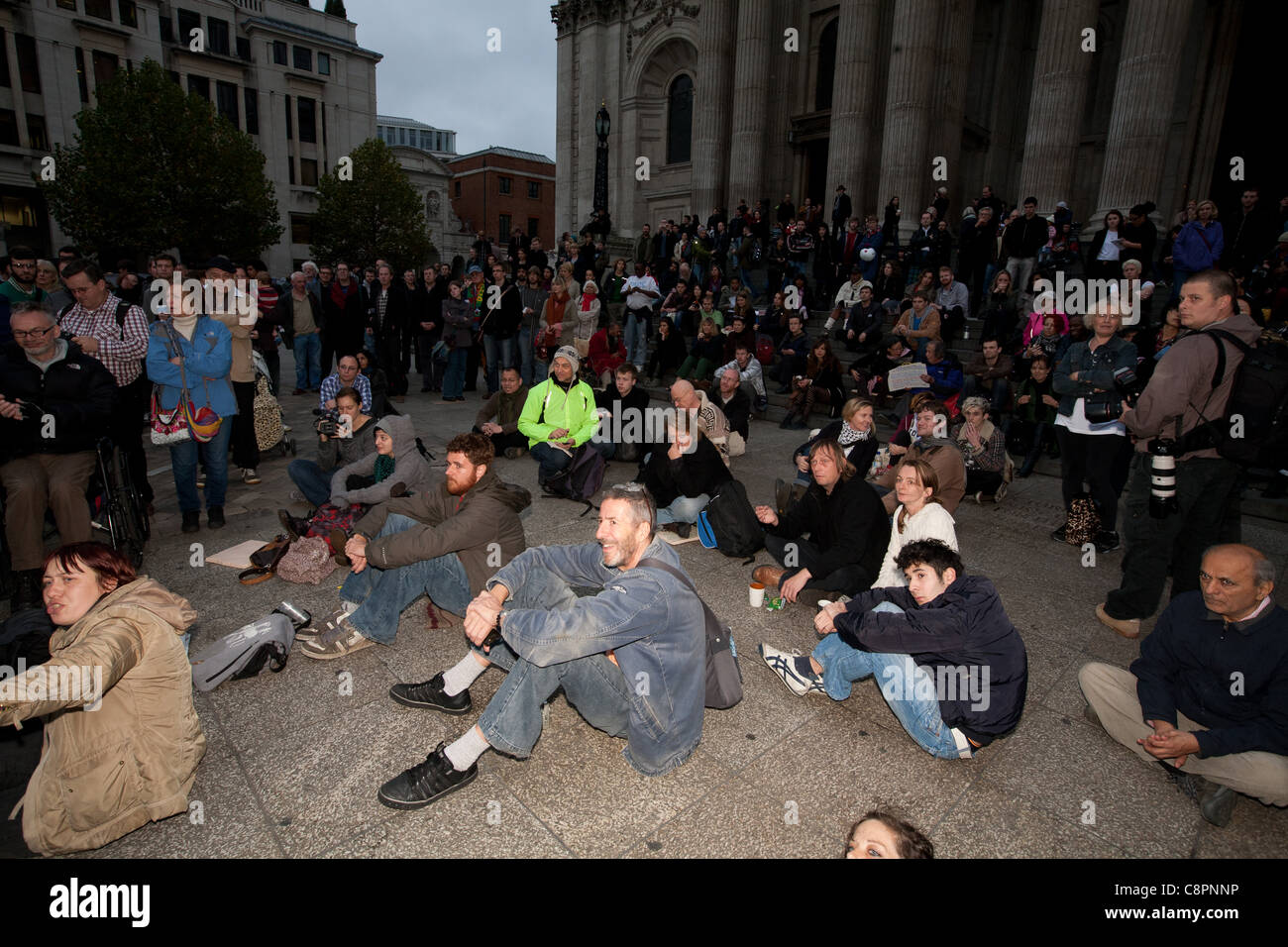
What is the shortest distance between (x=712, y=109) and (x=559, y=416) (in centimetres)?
1932

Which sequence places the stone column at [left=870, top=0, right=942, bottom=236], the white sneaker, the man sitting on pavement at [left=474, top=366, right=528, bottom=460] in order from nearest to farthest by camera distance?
the white sneaker, the man sitting on pavement at [left=474, top=366, right=528, bottom=460], the stone column at [left=870, top=0, right=942, bottom=236]

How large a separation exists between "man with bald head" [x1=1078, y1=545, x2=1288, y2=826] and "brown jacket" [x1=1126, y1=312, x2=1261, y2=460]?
4.91ft

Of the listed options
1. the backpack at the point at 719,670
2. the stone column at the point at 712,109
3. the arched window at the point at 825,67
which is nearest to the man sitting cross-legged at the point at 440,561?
the backpack at the point at 719,670

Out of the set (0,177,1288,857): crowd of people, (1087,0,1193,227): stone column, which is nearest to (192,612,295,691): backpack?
(0,177,1288,857): crowd of people

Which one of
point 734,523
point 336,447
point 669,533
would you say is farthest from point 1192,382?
point 336,447

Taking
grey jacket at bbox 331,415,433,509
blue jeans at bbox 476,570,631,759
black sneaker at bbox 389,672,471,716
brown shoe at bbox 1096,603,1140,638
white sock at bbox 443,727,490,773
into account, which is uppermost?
grey jacket at bbox 331,415,433,509

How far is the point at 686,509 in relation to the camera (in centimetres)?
662

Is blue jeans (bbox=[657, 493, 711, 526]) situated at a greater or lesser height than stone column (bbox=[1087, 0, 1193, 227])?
lesser

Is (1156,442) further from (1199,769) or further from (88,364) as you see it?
(88,364)

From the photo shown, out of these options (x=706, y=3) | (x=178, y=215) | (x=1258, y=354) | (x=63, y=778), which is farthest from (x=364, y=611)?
(x=178, y=215)

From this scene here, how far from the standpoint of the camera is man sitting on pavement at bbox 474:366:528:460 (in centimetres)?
864

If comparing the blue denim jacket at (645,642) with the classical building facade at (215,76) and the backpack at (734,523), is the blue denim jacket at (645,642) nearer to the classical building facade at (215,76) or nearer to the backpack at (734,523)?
the backpack at (734,523)

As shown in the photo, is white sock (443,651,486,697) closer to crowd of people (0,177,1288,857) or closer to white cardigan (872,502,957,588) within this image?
crowd of people (0,177,1288,857)

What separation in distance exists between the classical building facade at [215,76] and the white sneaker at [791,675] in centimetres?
4889
